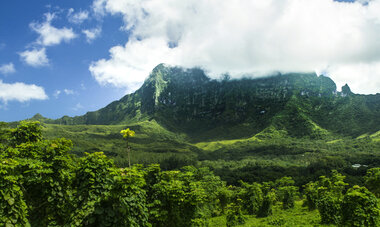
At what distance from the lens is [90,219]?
36.6 ft

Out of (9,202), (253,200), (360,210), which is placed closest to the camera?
(9,202)

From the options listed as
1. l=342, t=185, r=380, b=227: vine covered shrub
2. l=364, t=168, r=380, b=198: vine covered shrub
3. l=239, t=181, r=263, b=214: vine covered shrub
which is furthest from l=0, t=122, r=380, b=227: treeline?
l=239, t=181, r=263, b=214: vine covered shrub

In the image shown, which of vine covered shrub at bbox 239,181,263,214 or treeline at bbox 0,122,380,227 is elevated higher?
treeline at bbox 0,122,380,227

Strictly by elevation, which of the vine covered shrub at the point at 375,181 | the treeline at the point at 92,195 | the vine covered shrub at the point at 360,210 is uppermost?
the treeline at the point at 92,195

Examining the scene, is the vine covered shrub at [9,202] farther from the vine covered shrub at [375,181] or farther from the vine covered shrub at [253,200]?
the vine covered shrub at [253,200]

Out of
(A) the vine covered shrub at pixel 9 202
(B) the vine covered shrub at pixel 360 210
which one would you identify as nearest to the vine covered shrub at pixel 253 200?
(B) the vine covered shrub at pixel 360 210

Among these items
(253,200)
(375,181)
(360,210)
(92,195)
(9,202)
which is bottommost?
(253,200)

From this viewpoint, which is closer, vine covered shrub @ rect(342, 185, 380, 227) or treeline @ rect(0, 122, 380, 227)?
treeline @ rect(0, 122, 380, 227)

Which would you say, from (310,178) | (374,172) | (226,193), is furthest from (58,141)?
(310,178)

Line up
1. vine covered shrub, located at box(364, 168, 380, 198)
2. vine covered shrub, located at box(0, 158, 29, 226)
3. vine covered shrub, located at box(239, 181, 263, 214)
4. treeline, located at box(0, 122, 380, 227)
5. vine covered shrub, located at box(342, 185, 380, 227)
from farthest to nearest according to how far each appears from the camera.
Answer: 1. vine covered shrub, located at box(239, 181, 263, 214)
2. vine covered shrub, located at box(364, 168, 380, 198)
3. vine covered shrub, located at box(342, 185, 380, 227)
4. treeline, located at box(0, 122, 380, 227)
5. vine covered shrub, located at box(0, 158, 29, 226)

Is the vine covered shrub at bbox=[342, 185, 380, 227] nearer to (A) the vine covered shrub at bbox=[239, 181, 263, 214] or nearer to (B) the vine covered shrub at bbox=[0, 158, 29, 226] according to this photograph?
(B) the vine covered shrub at bbox=[0, 158, 29, 226]

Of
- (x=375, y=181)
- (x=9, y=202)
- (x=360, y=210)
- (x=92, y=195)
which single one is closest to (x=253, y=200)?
(x=375, y=181)

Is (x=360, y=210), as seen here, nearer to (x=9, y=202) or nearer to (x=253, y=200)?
(x=9, y=202)

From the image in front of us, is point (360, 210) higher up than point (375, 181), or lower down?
higher up
